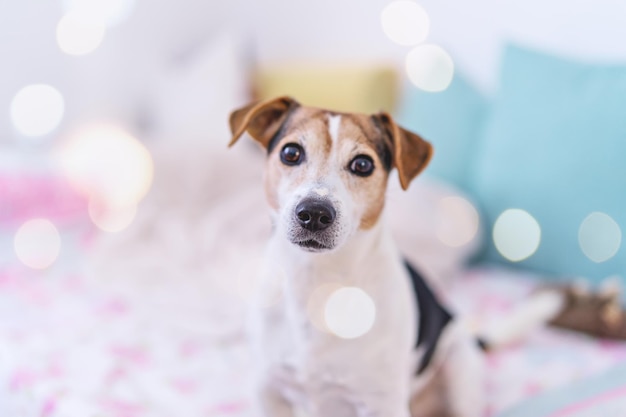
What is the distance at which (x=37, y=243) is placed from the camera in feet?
6.43

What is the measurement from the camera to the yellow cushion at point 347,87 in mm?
2326

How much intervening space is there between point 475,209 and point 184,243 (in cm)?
96

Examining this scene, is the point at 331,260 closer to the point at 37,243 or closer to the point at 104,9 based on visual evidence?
the point at 37,243

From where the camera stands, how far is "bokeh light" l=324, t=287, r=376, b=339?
0.94 m

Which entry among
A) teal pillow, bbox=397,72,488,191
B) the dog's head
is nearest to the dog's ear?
the dog's head

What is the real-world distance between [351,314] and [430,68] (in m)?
1.60

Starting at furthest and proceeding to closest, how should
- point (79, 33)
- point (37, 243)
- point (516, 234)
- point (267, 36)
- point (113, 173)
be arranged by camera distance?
point (267, 36) → point (79, 33) → point (113, 173) → point (37, 243) → point (516, 234)

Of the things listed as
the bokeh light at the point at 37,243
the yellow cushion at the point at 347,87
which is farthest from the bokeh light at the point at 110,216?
the yellow cushion at the point at 347,87

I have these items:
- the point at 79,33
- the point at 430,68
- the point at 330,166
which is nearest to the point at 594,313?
the point at 330,166

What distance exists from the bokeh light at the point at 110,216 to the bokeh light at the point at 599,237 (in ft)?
4.75

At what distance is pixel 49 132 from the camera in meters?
2.78

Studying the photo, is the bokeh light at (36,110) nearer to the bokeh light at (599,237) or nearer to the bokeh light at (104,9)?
the bokeh light at (104,9)

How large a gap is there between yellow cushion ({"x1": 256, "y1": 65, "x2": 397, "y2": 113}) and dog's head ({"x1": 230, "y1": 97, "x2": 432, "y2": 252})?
1.27 meters

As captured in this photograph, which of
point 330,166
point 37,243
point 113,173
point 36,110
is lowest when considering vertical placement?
point 37,243
